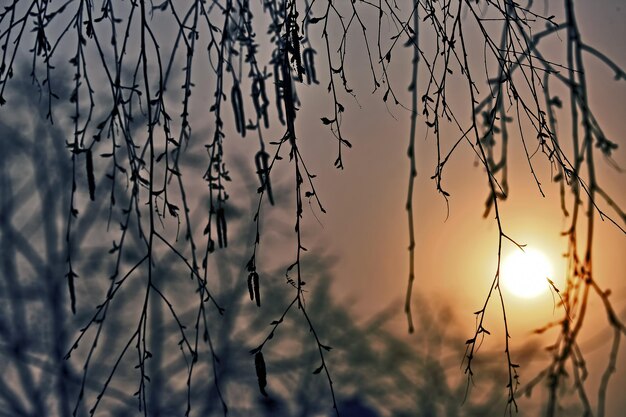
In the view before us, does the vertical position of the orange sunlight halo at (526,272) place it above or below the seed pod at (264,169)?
above

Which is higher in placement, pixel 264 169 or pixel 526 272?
pixel 526 272

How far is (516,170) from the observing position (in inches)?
58.5

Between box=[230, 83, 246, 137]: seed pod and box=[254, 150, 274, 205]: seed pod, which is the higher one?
box=[230, 83, 246, 137]: seed pod

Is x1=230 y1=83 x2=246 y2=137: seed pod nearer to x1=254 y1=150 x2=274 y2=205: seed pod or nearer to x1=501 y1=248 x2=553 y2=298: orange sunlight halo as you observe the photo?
x1=254 y1=150 x2=274 y2=205: seed pod

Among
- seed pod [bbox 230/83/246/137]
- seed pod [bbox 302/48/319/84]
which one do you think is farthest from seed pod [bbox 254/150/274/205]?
seed pod [bbox 302/48/319/84]

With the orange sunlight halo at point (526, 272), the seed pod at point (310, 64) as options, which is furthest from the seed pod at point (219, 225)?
the orange sunlight halo at point (526, 272)

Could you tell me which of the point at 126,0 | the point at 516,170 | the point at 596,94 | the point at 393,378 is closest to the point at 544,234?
the point at 516,170

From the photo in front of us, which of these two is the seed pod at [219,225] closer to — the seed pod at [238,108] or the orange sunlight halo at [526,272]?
the seed pod at [238,108]

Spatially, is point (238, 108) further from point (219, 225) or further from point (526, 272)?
point (526, 272)

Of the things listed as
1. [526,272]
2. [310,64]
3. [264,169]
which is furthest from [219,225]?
[526,272]

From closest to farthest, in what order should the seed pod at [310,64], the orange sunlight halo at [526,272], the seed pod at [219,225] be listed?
the seed pod at [219,225] < the seed pod at [310,64] < the orange sunlight halo at [526,272]

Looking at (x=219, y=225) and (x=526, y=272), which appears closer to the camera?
(x=219, y=225)

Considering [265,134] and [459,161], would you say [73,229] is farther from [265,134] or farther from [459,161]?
[459,161]

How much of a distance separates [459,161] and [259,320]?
0.57 meters
